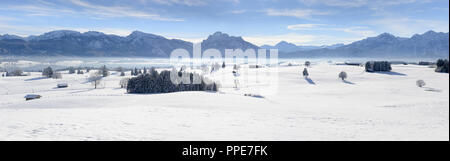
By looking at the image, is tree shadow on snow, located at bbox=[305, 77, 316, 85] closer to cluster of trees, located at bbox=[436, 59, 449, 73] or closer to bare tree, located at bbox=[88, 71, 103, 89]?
cluster of trees, located at bbox=[436, 59, 449, 73]

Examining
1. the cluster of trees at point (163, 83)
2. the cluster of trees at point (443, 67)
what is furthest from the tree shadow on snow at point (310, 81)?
the cluster of trees at point (443, 67)

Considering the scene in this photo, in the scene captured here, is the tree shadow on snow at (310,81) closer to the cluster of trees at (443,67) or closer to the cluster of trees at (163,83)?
the cluster of trees at (163,83)

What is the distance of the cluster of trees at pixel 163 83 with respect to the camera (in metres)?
59.7

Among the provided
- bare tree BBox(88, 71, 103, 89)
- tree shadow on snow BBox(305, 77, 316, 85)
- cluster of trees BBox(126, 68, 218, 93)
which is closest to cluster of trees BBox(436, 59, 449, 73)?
tree shadow on snow BBox(305, 77, 316, 85)

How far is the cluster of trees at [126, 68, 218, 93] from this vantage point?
59.7 meters

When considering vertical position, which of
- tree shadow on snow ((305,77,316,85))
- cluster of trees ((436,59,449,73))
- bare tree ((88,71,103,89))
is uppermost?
cluster of trees ((436,59,449,73))

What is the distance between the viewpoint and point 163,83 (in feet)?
199

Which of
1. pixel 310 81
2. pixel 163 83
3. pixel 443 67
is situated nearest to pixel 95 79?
pixel 163 83

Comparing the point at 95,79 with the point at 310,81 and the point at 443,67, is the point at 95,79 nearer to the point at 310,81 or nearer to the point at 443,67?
the point at 310,81

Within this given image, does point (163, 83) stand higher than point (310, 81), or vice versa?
point (163, 83)
